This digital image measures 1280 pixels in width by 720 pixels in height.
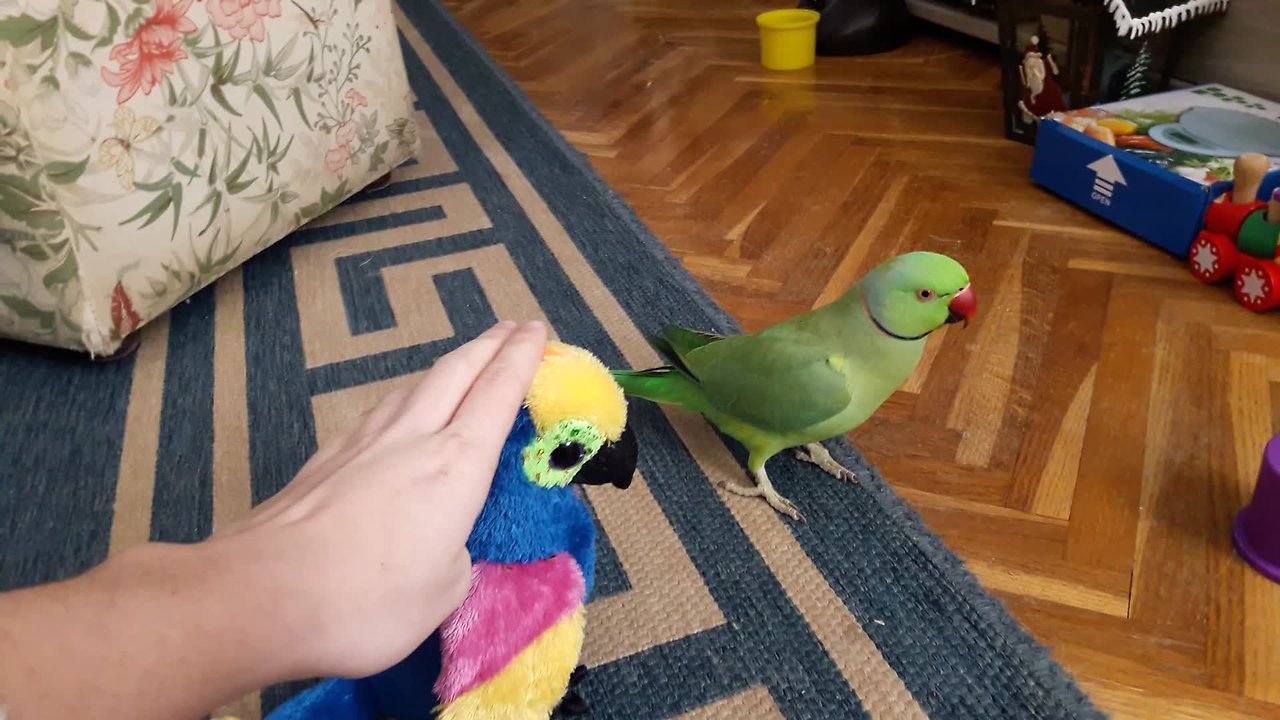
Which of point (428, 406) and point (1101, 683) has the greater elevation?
point (428, 406)

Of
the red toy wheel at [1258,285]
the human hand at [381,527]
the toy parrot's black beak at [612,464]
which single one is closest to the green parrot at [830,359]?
the toy parrot's black beak at [612,464]

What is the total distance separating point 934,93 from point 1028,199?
55cm

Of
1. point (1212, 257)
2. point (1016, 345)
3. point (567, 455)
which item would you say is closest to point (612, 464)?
point (567, 455)

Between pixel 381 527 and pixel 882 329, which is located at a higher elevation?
pixel 381 527

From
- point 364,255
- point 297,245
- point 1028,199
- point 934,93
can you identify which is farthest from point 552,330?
point 934,93

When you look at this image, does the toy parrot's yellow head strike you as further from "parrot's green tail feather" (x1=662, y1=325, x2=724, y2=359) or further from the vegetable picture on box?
the vegetable picture on box

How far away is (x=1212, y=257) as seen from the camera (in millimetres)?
1113

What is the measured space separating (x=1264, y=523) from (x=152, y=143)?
1.30 metres

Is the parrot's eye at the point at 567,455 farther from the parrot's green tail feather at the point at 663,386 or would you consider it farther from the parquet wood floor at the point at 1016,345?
the parquet wood floor at the point at 1016,345

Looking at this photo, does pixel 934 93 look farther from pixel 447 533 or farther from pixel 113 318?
pixel 447 533

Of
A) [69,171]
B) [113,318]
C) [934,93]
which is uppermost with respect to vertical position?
[69,171]

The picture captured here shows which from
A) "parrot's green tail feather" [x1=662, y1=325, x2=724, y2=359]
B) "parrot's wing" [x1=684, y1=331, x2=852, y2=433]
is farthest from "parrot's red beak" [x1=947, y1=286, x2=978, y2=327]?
"parrot's green tail feather" [x1=662, y1=325, x2=724, y2=359]

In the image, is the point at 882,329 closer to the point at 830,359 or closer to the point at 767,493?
the point at 830,359

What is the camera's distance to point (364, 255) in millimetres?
1352
